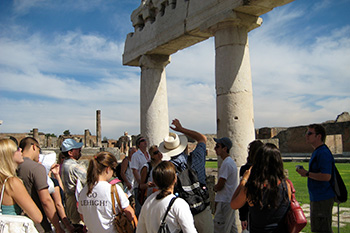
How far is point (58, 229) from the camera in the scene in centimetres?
330

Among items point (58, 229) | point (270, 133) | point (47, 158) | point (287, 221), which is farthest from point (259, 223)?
point (270, 133)

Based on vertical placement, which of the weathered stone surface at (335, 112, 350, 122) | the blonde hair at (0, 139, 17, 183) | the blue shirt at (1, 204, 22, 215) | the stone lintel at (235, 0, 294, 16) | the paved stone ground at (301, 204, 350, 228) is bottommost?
the paved stone ground at (301, 204, 350, 228)

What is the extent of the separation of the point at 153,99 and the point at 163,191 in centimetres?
586

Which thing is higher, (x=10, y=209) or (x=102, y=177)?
(x=102, y=177)

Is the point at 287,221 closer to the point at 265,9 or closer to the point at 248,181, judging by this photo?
the point at 248,181

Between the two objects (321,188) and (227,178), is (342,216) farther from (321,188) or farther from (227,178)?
(227,178)

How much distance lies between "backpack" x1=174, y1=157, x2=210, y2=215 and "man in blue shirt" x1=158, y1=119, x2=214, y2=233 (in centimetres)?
9

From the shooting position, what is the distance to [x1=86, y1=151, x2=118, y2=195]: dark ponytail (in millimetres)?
3156

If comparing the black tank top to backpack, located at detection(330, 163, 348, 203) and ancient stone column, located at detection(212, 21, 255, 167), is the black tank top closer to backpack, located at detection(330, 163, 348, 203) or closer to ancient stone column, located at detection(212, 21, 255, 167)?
backpack, located at detection(330, 163, 348, 203)

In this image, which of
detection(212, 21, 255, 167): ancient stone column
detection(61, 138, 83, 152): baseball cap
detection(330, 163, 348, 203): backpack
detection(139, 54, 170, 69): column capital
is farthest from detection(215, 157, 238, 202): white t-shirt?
detection(139, 54, 170, 69): column capital

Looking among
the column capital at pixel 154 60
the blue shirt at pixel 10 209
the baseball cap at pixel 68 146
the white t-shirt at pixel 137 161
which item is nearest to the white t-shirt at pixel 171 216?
the blue shirt at pixel 10 209

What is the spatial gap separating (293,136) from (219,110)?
1110 inches

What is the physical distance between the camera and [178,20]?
7113mm

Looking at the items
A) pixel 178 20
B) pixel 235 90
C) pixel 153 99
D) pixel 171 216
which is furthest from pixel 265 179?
pixel 153 99
